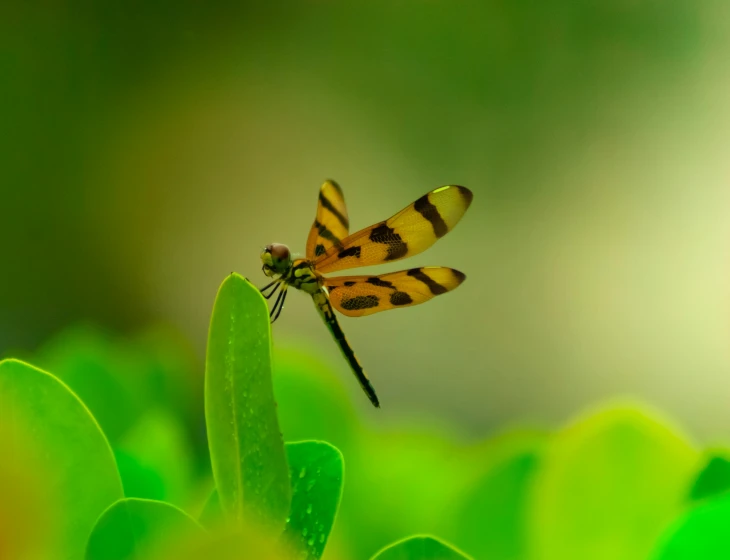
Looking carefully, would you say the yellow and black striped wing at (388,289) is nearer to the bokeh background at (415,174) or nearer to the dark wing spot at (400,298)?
the dark wing spot at (400,298)

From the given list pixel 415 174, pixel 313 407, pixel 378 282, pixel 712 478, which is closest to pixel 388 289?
pixel 378 282

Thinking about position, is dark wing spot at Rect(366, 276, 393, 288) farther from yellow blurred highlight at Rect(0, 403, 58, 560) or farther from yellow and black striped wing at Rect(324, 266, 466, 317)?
yellow blurred highlight at Rect(0, 403, 58, 560)

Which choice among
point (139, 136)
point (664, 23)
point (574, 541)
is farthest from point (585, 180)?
point (574, 541)

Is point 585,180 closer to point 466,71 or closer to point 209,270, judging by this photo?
point 466,71

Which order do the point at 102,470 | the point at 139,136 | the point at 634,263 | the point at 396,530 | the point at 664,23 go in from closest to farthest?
1. the point at 102,470
2. the point at 396,530
3. the point at 664,23
4. the point at 634,263
5. the point at 139,136

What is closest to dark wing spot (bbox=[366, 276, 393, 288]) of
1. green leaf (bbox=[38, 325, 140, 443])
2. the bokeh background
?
green leaf (bbox=[38, 325, 140, 443])

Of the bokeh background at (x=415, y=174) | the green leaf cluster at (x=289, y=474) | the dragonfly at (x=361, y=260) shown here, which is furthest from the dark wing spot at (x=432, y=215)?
the bokeh background at (x=415, y=174)
